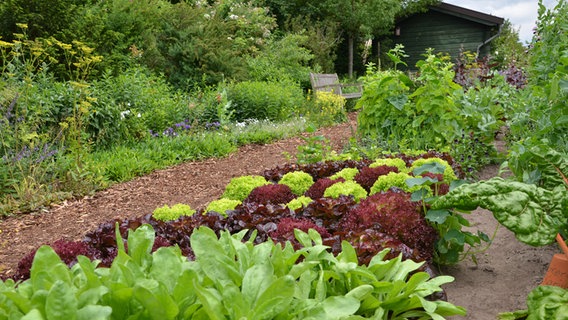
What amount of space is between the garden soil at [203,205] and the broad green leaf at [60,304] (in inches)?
90.8

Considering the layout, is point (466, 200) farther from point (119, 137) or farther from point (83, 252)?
point (119, 137)

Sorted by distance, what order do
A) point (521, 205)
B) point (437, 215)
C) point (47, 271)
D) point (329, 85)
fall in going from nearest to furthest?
1. point (47, 271)
2. point (521, 205)
3. point (437, 215)
4. point (329, 85)

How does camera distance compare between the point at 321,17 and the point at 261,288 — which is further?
the point at 321,17

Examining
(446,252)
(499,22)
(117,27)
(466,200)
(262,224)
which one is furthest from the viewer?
(499,22)

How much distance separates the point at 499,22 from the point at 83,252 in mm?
22945

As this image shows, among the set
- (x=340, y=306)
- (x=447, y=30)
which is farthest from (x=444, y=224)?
(x=447, y=30)

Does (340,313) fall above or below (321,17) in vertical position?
below

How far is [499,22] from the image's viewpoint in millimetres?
22531

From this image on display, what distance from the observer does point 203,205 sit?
19.0ft

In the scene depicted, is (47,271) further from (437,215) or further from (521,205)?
(437,215)

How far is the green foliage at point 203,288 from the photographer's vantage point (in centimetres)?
138

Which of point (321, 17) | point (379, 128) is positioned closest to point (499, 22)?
point (321, 17)

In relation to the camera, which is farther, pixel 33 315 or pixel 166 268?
pixel 166 268

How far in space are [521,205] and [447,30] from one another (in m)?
23.6
